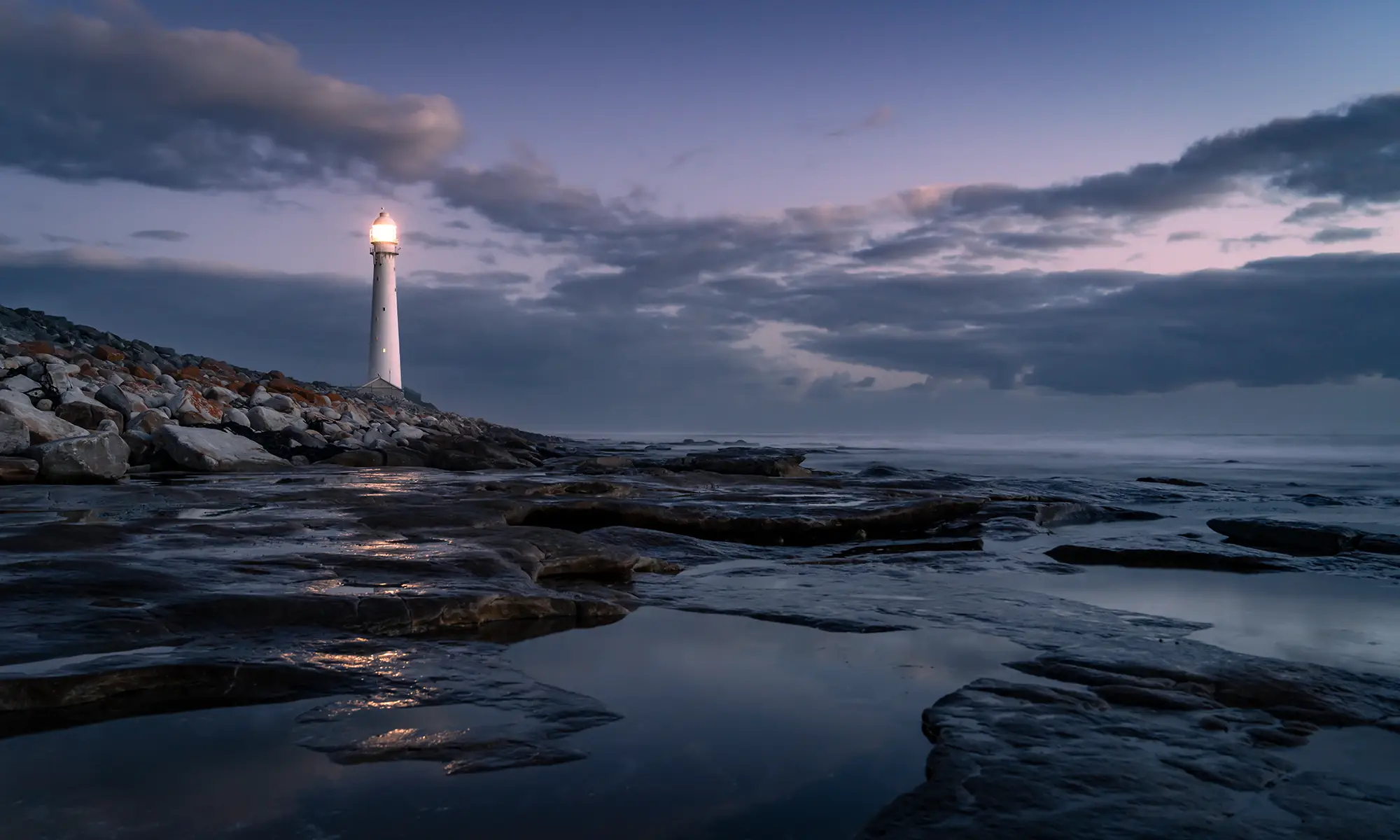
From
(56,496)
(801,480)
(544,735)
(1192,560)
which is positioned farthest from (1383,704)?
(801,480)

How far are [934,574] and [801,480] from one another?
811cm

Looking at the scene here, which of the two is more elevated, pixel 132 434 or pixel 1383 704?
pixel 132 434

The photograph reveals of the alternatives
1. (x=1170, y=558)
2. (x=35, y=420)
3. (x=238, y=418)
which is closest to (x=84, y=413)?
(x=35, y=420)

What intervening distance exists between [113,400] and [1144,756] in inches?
591

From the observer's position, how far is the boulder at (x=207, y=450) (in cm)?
1173

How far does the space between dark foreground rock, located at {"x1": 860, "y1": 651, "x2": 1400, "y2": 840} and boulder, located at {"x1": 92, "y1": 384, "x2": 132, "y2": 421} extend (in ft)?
46.4

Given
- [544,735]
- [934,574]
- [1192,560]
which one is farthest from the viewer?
[1192,560]

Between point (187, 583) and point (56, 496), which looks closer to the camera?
point (187, 583)

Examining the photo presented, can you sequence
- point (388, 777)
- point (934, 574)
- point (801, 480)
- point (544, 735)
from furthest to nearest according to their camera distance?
point (801, 480) → point (934, 574) → point (544, 735) → point (388, 777)

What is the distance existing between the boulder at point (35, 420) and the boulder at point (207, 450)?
3.87 feet

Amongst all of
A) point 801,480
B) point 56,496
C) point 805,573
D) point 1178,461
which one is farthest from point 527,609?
point 1178,461

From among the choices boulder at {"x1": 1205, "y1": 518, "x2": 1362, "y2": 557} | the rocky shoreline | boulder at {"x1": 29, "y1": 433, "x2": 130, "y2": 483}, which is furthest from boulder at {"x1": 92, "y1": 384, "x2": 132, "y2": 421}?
boulder at {"x1": 1205, "y1": 518, "x2": 1362, "y2": 557}

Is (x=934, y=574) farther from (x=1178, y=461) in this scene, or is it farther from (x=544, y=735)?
(x=1178, y=461)

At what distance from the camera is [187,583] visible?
3.84m
